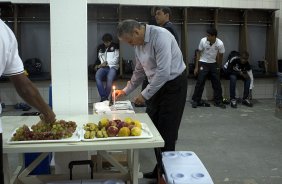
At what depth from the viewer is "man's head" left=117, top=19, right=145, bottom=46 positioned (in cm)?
266

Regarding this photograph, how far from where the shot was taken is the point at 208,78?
22.1 ft

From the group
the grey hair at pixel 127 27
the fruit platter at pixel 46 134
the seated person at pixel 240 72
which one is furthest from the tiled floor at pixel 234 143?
the grey hair at pixel 127 27

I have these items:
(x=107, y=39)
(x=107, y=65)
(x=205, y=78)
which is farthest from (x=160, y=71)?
(x=205, y=78)

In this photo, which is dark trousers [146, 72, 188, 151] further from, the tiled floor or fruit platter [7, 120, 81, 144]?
fruit platter [7, 120, 81, 144]

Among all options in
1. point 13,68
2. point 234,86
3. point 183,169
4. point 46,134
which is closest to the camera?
point 13,68

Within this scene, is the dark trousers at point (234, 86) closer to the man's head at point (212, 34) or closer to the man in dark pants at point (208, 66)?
the man in dark pants at point (208, 66)

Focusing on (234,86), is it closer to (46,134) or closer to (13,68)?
(46,134)

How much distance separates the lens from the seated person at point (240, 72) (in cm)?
Result: 655

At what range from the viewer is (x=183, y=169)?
227 cm

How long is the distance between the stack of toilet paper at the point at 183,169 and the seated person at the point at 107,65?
3446 mm

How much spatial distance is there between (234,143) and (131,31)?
2292 millimetres

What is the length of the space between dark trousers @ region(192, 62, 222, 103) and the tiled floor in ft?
0.89

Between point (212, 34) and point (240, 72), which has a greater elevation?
point (212, 34)

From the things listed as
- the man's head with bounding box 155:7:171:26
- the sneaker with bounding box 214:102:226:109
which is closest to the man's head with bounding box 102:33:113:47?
the man's head with bounding box 155:7:171:26
